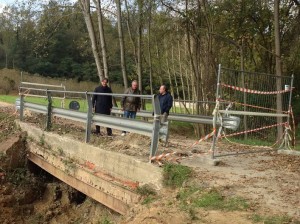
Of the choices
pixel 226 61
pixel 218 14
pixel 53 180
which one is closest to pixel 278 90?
pixel 53 180

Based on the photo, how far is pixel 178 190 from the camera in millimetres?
6090

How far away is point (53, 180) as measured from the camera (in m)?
10.8

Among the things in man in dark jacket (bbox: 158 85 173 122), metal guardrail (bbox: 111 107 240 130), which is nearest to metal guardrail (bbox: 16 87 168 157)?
metal guardrail (bbox: 111 107 240 130)

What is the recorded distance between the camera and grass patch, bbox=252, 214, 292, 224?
188 inches

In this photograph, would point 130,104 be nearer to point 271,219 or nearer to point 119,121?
point 119,121

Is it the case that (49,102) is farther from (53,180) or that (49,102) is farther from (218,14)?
(218,14)

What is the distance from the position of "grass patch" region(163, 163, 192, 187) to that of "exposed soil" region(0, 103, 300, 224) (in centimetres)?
12

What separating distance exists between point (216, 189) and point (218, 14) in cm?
1492

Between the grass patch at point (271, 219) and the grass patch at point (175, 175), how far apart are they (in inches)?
63.2

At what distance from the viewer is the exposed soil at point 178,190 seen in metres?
5.19

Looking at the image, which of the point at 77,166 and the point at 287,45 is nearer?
the point at 77,166

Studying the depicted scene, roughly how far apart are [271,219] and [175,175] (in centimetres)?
192

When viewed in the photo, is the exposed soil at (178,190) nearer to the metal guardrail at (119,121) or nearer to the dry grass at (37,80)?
the metal guardrail at (119,121)

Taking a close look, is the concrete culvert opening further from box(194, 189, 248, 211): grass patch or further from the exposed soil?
box(194, 189, 248, 211): grass patch
